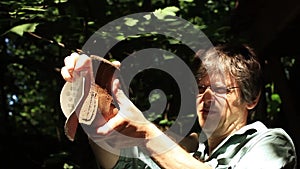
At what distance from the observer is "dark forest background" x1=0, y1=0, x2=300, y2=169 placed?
2742 mm

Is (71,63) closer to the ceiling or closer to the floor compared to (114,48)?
closer to the ceiling

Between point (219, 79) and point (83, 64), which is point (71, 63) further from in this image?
point (219, 79)

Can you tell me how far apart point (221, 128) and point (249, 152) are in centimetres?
23

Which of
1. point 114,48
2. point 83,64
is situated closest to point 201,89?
point 83,64

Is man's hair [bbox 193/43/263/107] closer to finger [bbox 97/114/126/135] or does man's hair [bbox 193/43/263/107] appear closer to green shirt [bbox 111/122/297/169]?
green shirt [bbox 111/122/297/169]

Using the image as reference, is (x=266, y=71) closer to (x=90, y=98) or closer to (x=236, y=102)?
(x=236, y=102)

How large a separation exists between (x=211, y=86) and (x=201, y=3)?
1.78 m

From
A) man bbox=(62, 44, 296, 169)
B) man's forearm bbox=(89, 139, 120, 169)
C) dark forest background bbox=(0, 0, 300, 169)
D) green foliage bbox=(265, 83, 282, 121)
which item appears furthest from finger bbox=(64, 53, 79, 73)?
green foliage bbox=(265, 83, 282, 121)

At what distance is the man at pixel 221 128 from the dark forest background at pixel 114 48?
470mm

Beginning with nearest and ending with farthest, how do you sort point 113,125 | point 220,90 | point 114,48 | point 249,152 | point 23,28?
point 113,125 < point 249,152 < point 220,90 < point 23,28 < point 114,48

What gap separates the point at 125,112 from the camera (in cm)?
116

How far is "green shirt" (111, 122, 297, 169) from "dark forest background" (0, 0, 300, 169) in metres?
0.43

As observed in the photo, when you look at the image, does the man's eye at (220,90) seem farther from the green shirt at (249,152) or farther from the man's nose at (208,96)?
the green shirt at (249,152)

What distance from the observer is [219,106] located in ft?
5.11
